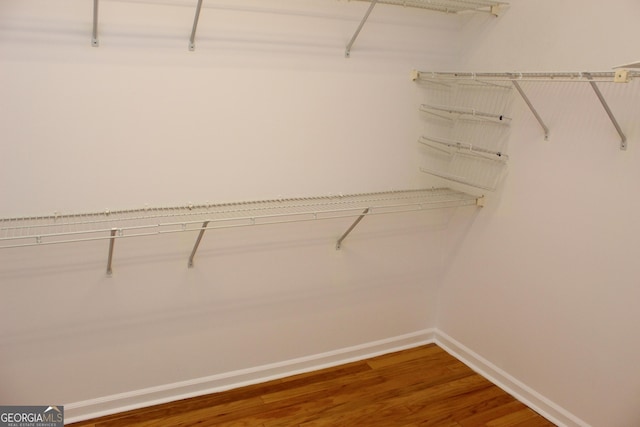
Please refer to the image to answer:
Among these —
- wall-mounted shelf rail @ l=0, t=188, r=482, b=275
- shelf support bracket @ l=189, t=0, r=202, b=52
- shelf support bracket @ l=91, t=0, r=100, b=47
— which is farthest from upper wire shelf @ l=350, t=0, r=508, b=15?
shelf support bracket @ l=91, t=0, r=100, b=47

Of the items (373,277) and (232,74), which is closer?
(232,74)

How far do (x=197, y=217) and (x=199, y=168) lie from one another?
214mm

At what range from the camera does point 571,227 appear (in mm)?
2078

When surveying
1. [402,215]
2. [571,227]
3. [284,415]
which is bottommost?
[284,415]

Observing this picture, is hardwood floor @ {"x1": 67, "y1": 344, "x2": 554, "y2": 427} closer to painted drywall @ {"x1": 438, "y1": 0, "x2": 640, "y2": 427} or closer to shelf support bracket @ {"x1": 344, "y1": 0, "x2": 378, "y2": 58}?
painted drywall @ {"x1": 438, "y1": 0, "x2": 640, "y2": 427}

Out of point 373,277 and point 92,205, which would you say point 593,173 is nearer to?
point 373,277

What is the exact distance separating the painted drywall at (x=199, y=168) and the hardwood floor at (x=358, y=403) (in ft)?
0.45

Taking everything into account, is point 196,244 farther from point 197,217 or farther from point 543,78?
point 543,78

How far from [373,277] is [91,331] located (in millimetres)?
1375

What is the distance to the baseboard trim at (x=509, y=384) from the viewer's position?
2.16 meters

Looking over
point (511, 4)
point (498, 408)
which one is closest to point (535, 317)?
point (498, 408)

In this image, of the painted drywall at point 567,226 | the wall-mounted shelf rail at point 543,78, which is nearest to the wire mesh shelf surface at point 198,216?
the painted drywall at point 567,226

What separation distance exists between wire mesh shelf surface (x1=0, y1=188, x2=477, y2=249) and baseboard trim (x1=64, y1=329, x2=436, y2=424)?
28.8 inches

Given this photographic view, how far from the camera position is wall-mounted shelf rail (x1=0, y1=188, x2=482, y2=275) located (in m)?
1.84
